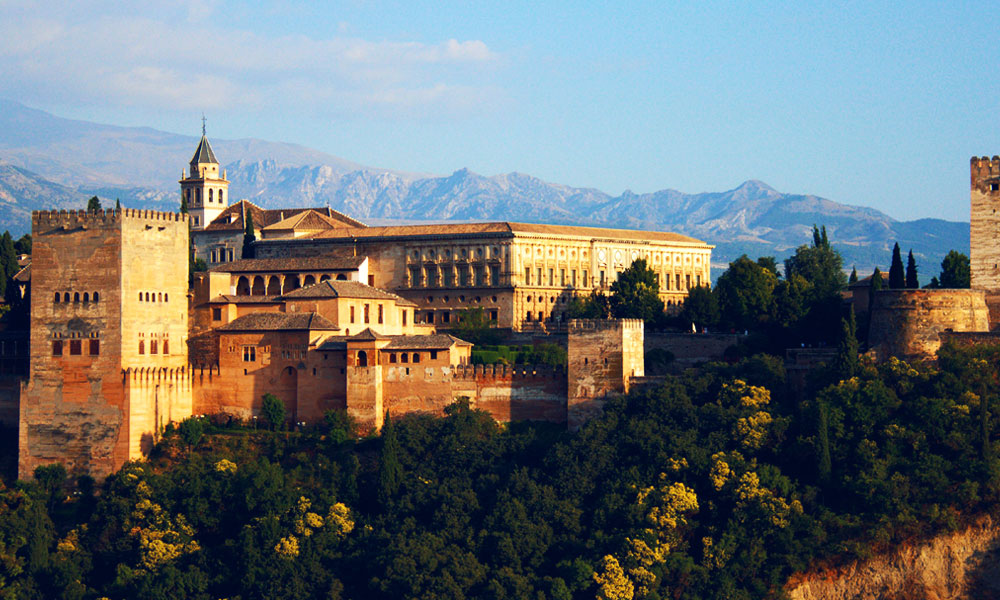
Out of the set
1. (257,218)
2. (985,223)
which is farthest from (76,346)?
(985,223)

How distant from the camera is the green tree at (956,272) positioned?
8108cm

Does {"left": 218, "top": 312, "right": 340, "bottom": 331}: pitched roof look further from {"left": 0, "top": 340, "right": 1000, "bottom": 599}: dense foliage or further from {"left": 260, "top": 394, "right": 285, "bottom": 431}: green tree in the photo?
{"left": 0, "top": 340, "right": 1000, "bottom": 599}: dense foliage

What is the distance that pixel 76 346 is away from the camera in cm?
6869

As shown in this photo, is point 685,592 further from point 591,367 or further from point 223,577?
point 223,577

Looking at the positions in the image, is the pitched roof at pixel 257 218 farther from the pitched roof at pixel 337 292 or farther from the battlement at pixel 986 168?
the battlement at pixel 986 168

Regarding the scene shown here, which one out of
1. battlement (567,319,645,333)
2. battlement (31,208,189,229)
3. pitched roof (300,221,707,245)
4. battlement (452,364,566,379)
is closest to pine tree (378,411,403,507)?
battlement (452,364,566,379)

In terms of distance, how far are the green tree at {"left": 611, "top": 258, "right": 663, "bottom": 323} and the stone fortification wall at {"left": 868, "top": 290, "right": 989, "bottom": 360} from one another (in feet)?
66.0

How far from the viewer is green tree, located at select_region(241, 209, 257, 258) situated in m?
99.8

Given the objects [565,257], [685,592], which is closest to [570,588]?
[685,592]

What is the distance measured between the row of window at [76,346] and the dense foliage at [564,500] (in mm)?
6143

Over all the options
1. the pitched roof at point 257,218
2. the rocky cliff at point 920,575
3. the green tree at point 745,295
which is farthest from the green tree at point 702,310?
the pitched roof at point 257,218

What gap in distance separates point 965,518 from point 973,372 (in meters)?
6.76

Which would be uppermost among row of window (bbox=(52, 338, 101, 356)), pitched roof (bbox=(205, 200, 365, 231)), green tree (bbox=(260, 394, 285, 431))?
pitched roof (bbox=(205, 200, 365, 231))

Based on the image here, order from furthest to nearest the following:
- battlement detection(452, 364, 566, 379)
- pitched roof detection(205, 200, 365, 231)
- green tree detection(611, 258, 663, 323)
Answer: pitched roof detection(205, 200, 365, 231) → green tree detection(611, 258, 663, 323) → battlement detection(452, 364, 566, 379)
